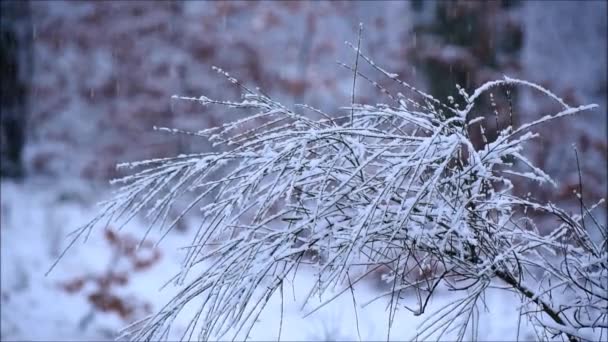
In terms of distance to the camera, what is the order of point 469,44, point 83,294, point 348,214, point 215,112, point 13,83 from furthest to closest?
point 13,83 → point 215,112 → point 469,44 → point 83,294 → point 348,214

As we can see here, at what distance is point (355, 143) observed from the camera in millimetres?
1747

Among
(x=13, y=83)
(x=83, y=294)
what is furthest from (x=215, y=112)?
(x=13, y=83)

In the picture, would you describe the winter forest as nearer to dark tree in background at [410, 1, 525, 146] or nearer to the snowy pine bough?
dark tree in background at [410, 1, 525, 146]

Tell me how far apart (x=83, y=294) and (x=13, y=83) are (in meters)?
4.62

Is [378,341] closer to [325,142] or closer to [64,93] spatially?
[325,142]

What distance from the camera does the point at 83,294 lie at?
588cm

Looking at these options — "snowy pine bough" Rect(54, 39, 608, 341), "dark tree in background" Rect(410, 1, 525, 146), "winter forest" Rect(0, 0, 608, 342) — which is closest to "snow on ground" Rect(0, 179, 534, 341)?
"winter forest" Rect(0, 0, 608, 342)

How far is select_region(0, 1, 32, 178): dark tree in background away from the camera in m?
8.73

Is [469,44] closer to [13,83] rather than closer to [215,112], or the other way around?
[215,112]

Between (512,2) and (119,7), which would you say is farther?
Result: (119,7)

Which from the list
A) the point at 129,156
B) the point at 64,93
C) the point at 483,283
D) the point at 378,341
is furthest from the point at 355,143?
the point at 64,93

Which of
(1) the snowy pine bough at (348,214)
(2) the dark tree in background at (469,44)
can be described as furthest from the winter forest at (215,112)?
(1) the snowy pine bough at (348,214)

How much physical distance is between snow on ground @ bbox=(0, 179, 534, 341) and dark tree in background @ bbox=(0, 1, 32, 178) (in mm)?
521

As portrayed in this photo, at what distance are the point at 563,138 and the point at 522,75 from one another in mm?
902
